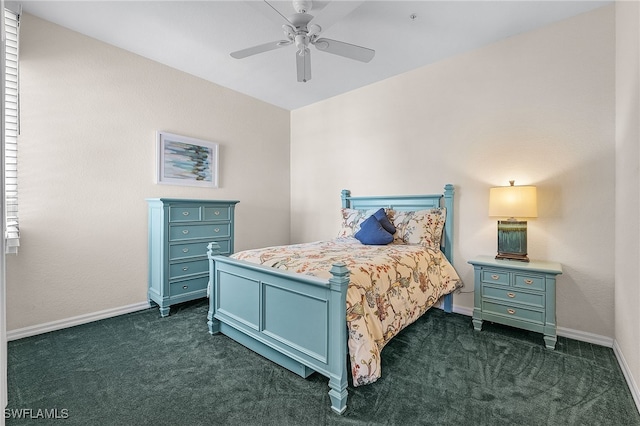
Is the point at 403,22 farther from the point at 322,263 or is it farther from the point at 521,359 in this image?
the point at 521,359

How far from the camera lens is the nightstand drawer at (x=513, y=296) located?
242cm

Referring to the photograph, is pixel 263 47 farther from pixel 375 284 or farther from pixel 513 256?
pixel 513 256

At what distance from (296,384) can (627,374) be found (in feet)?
7.30

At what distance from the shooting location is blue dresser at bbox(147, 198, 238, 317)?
302 cm

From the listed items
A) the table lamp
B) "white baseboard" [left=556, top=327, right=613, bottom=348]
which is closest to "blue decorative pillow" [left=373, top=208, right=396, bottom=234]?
the table lamp

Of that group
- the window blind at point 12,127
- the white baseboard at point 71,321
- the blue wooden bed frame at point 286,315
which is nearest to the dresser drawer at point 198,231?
the blue wooden bed frame at point 286,315

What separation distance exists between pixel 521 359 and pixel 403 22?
2979 mm

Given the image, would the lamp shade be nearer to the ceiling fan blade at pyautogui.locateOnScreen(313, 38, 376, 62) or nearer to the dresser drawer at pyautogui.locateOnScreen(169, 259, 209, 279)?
the ceiling fan blade at pyautogui.locateOnScreen(313, 38, 376, 62)

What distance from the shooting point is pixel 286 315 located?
1979mm

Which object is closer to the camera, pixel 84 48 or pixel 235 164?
pixel 84 48

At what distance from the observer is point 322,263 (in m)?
2.10

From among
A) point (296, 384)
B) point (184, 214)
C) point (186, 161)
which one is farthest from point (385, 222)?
point (186, 161)

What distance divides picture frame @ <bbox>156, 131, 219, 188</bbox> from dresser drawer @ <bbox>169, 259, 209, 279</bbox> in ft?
3.38

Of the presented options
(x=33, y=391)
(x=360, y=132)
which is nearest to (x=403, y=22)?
(x=360, y=132)
